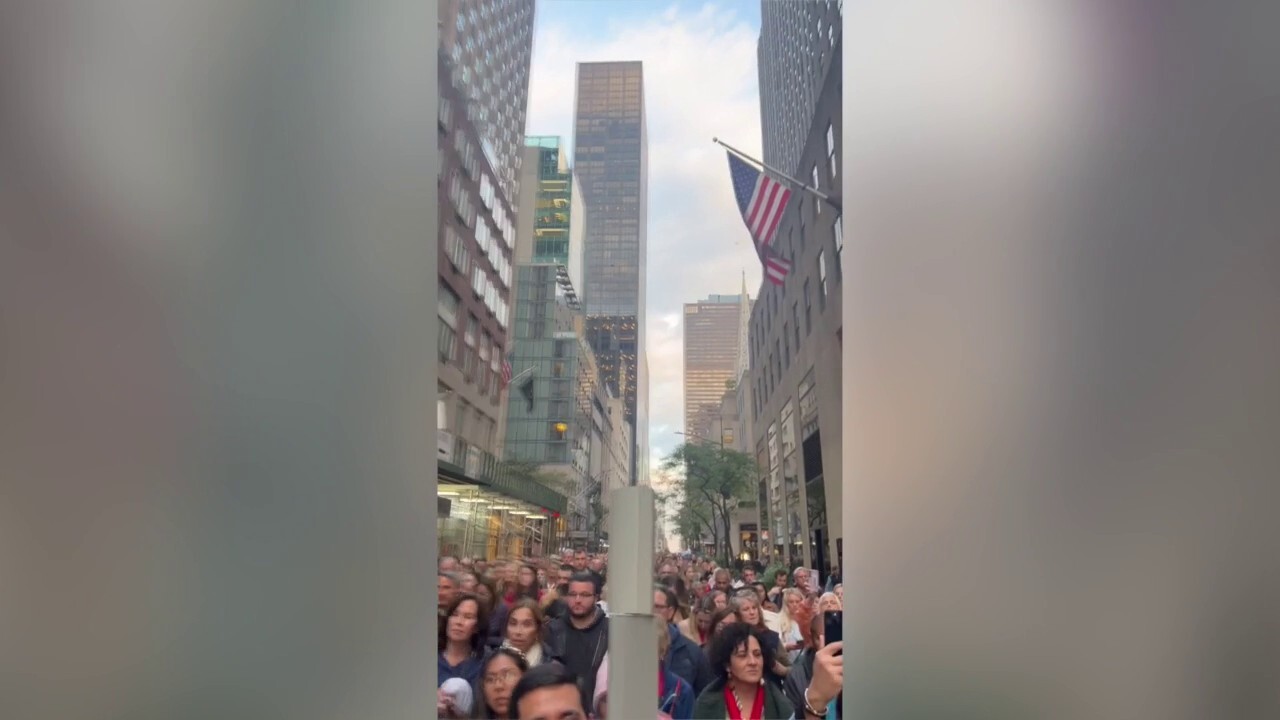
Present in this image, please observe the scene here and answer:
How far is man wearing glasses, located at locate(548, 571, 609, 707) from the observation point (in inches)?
116

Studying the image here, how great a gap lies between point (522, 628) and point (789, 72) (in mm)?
2453

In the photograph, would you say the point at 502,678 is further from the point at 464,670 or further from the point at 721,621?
the point at 721,621

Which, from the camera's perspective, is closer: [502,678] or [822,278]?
[502,678]

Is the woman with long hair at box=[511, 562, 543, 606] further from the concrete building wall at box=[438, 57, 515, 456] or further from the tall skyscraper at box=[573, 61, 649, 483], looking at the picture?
the tall skyscraper at box=[573, 61, 649, 483]

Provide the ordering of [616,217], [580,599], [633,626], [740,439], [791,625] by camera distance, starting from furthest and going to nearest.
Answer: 1. [616,217]
2. [740,439]
3. [791,625]
4. [580,599]
5. [633,626]

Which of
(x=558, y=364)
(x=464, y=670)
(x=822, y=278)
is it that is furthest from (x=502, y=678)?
(x=822, y=278)

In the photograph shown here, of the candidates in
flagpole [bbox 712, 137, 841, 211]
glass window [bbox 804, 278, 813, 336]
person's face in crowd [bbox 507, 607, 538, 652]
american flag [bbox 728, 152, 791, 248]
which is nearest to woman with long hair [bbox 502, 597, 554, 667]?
person's face in crowd [bbox 507, 607, 538, 652]

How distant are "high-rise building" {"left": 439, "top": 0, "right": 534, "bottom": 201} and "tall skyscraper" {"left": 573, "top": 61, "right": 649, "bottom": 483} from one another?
0.84 ft

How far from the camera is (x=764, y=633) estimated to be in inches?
119
